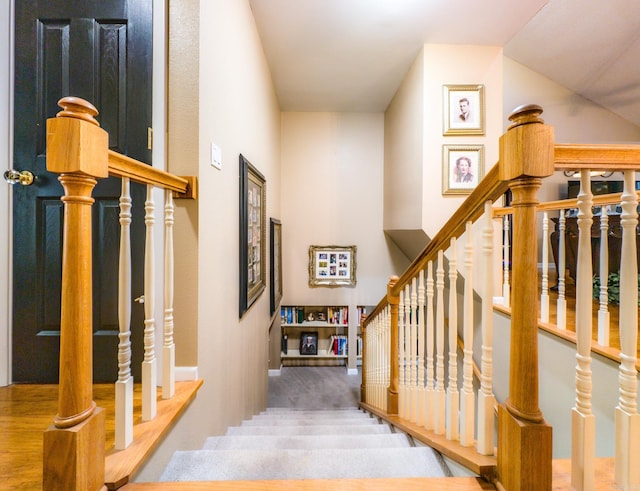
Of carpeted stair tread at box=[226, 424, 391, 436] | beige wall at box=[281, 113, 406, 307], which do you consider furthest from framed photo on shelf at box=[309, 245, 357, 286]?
carpeted stair tread at box=[226, 424, 391, 436]

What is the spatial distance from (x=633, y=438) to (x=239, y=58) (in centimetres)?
247

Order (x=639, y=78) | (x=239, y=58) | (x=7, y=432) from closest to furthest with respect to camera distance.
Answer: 1. (x=7, y=432)
2. (x=239, y=58)
3. (x=639, y=78)

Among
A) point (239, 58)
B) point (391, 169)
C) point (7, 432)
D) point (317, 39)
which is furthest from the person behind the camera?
point (391, 169)

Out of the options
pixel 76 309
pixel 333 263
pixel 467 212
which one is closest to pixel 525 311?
pixel 467 212

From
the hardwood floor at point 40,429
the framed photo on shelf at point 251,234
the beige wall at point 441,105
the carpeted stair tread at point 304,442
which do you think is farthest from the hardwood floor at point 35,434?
the beige wall at point 441,105

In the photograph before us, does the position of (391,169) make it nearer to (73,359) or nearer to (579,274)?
(579,274)

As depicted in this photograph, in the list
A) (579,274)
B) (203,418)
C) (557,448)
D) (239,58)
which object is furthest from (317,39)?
(557,448)

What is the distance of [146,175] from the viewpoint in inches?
39.3

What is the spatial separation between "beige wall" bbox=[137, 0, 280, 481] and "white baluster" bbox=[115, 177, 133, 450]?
15 centimetres

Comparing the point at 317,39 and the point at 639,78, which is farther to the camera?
the point at 639,78

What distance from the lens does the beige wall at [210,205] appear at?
1.34 metres

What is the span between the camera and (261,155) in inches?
110

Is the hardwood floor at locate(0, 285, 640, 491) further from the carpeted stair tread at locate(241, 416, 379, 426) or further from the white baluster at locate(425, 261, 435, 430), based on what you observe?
the carpeted stair tread at locate(241, 416, 379, 426)

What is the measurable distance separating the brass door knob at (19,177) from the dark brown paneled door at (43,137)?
2cm
